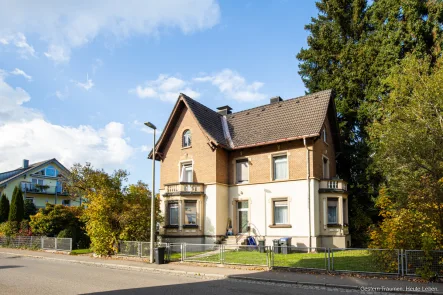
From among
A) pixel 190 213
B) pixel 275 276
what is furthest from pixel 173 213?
pixel 275 276

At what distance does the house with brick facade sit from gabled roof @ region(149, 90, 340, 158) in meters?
0.08

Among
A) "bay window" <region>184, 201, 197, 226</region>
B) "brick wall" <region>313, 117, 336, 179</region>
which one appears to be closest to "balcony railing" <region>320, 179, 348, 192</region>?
"brick wall" <region>313, 117, 336, 179</region>

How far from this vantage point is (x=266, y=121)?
25844 millimetres

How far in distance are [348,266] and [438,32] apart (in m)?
20.5

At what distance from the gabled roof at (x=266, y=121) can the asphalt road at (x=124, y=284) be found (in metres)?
12.2

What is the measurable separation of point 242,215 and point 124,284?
13.9m

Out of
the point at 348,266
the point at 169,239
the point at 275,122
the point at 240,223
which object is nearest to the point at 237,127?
the point at 275,122

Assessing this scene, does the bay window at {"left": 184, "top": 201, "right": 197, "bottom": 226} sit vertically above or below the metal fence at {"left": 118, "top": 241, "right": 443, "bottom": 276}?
above

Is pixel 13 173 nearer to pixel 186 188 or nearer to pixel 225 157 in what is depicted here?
A: pixel 186 188

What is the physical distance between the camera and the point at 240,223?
24938mm

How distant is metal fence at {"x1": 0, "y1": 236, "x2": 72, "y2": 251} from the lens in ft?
76.4

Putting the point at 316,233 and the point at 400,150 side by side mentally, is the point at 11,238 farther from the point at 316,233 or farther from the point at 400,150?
the point at 400,150

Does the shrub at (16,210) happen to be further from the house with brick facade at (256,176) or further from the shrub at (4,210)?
the house with brick facade at (256,176)

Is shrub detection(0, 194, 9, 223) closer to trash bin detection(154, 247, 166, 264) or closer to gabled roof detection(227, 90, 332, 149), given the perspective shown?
gabled roof detection(227, 90, 332, 149)
